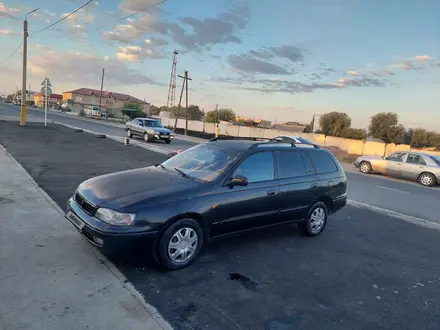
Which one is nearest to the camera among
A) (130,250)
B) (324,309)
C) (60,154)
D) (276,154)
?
(324,309)

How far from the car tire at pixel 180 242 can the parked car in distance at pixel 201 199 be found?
1 cm

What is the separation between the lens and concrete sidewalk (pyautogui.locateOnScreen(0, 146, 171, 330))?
297 cm

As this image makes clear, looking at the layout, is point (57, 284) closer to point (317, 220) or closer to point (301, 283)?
point (301, 283)

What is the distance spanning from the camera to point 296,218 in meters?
5.64

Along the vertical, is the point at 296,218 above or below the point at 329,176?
below

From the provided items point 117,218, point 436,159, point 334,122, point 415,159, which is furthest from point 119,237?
point 334,122

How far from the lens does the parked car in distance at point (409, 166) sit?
51.3 ft

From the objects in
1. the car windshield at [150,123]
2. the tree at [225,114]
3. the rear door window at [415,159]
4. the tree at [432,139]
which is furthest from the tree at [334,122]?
the rear door window at [415,159]

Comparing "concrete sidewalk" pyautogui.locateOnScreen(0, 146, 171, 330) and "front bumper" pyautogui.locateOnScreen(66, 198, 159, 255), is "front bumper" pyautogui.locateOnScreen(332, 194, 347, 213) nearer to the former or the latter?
"front bumper" pyautogui.locateOnScreen(66, 198, 159, 255)

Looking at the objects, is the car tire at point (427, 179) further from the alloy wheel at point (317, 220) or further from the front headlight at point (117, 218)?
the front headlight at point (117, 218)

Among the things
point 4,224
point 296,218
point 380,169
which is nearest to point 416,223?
point 296,218

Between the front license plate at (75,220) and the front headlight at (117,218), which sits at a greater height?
the front headlight at (117,218)

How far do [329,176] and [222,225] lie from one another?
8.61 feet

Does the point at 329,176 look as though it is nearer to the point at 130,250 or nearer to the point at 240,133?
the point at 130,250
